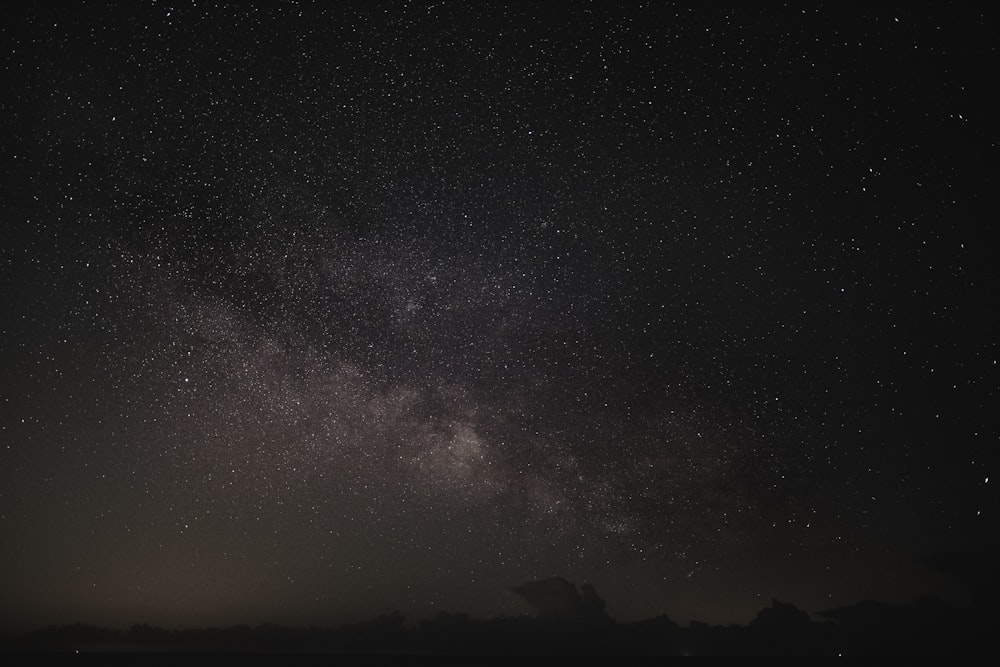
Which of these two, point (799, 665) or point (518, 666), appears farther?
point (518, 666)

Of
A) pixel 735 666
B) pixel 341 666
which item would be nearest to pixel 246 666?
pixel 341 666

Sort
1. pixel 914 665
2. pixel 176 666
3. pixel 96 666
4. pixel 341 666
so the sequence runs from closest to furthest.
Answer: pixel 96 666 < pixel 176 666 < pixel 341 666 < pixel 914 665

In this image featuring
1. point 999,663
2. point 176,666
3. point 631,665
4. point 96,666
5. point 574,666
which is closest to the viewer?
point 999,663

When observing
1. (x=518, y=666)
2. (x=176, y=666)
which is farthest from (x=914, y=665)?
(x=176, y=666)

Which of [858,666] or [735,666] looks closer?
[858,666]

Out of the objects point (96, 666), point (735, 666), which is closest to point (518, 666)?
point (735, 666)

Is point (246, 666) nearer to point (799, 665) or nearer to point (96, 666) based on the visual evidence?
point (96, 666)

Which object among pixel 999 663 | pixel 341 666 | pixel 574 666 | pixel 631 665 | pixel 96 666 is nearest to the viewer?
pixel 999 663

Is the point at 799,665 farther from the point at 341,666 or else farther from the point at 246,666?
the point at 246,666

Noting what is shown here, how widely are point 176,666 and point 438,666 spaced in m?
Answer: 51.6

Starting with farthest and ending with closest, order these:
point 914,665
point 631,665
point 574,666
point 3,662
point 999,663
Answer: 1. point 574,666
2. point 631,665
3. point 914,665
4. point 3,662
5. point 999,663

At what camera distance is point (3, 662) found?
106000 millimetres

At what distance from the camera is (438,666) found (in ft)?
495

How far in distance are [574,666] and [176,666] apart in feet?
327
